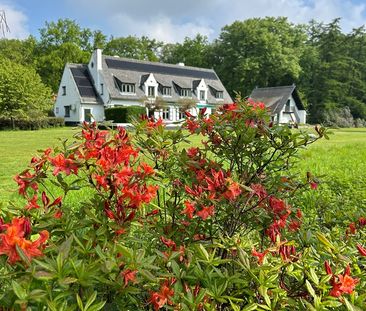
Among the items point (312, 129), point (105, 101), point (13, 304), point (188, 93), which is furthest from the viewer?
point (188, 93)

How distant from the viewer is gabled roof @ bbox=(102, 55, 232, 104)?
3048 centimetres

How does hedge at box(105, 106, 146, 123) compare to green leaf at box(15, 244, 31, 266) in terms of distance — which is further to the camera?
hedge at box(105, 106, 146, 123)

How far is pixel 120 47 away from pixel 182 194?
49.0 meters

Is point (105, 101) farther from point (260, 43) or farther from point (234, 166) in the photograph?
point (234, 166)

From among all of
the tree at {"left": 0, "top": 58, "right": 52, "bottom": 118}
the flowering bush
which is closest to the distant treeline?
the tree at {"left": 0, "top": 58, "right": 52, "bottom": 118}

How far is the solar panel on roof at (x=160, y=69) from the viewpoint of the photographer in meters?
31.6

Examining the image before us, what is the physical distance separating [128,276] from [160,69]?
3402cm

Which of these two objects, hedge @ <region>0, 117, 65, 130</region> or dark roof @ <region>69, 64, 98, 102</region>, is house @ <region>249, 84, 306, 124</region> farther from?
hedge @ <region>0, 117, 65, 130</region>

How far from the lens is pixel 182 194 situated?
1606 mm

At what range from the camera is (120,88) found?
30.5m

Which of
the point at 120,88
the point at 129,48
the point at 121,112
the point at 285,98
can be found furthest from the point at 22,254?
the point at 129,48

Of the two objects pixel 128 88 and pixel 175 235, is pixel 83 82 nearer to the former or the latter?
pixel 128 88

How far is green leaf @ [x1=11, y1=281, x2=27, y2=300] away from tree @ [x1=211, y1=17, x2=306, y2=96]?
41.7 metres

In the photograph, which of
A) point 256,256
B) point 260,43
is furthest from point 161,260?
point 260,43
